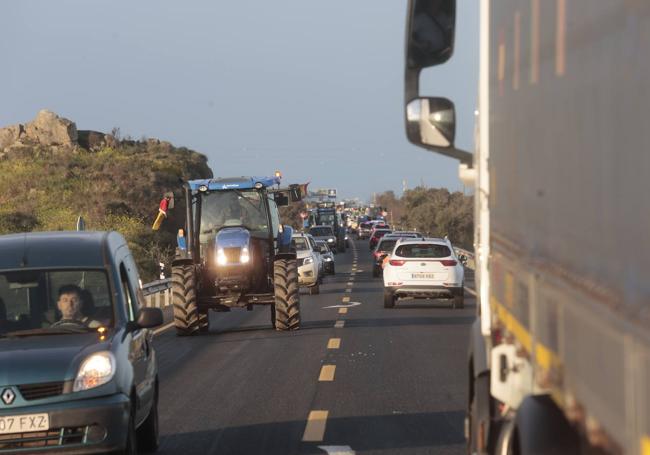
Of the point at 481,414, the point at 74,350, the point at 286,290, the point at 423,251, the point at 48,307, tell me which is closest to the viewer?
the point at 481,414

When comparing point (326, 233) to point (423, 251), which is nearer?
point (423, 251)

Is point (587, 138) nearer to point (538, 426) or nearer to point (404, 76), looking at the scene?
point (538, 426)

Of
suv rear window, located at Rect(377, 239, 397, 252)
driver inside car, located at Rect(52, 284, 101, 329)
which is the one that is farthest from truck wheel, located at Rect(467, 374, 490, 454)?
suv rear window, located at Rect(377, 239, 397, 252)

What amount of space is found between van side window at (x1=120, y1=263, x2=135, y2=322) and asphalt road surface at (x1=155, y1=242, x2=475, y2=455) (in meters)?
1.32

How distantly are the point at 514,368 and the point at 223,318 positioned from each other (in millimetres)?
23041

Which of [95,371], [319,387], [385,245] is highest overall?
[95,371]

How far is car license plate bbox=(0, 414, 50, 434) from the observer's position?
26.5 feet

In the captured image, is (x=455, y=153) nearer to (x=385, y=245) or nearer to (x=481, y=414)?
(x=481, y=414)

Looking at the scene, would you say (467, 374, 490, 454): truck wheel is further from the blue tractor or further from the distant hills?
the distant hills

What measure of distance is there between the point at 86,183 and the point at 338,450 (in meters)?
66.3

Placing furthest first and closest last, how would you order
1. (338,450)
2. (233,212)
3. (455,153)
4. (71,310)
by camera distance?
(233,212) → (338,450) → (71,310) → (455,153)

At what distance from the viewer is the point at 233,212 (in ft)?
75.6

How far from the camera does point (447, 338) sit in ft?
68.7

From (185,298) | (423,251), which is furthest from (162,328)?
(423,251)
